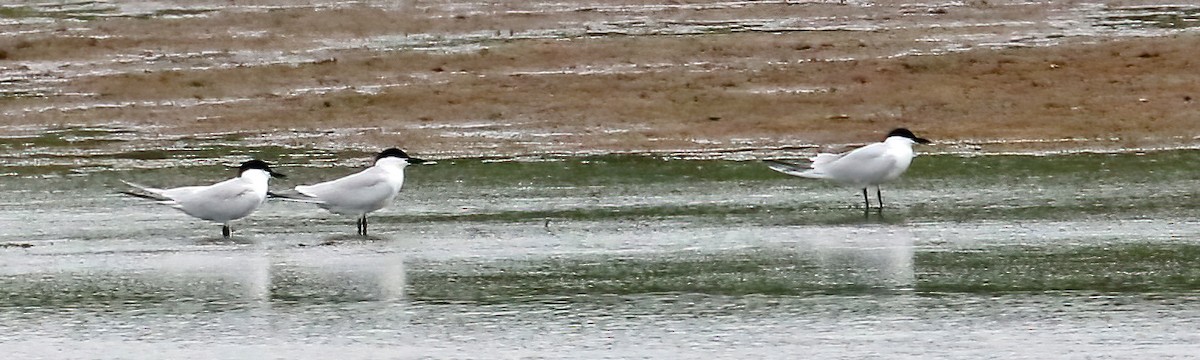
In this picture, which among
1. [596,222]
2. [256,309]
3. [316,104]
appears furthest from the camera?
[316,104]

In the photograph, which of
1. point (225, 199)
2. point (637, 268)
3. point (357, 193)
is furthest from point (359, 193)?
point (637, 268)

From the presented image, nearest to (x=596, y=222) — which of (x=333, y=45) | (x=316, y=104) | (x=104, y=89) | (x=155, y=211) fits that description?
(x=155, y=211)

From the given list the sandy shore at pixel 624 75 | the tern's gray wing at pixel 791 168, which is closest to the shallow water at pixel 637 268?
the tern's gray wing at pixel 791 168

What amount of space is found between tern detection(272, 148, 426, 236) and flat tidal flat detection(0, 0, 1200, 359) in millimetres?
204

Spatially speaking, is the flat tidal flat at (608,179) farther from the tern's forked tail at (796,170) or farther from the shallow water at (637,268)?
the tern's forked tail at (796,170)

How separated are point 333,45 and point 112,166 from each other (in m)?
8.36

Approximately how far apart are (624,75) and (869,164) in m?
7.84

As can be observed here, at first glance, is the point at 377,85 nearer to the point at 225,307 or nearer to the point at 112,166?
the point at 112,166

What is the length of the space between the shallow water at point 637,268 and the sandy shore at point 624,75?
2.14 meters

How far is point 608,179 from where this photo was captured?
15.2 m

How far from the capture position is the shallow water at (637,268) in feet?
28.2

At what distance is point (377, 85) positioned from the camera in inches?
835

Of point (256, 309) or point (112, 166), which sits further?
point (112, 166)

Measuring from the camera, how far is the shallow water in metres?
8.61
